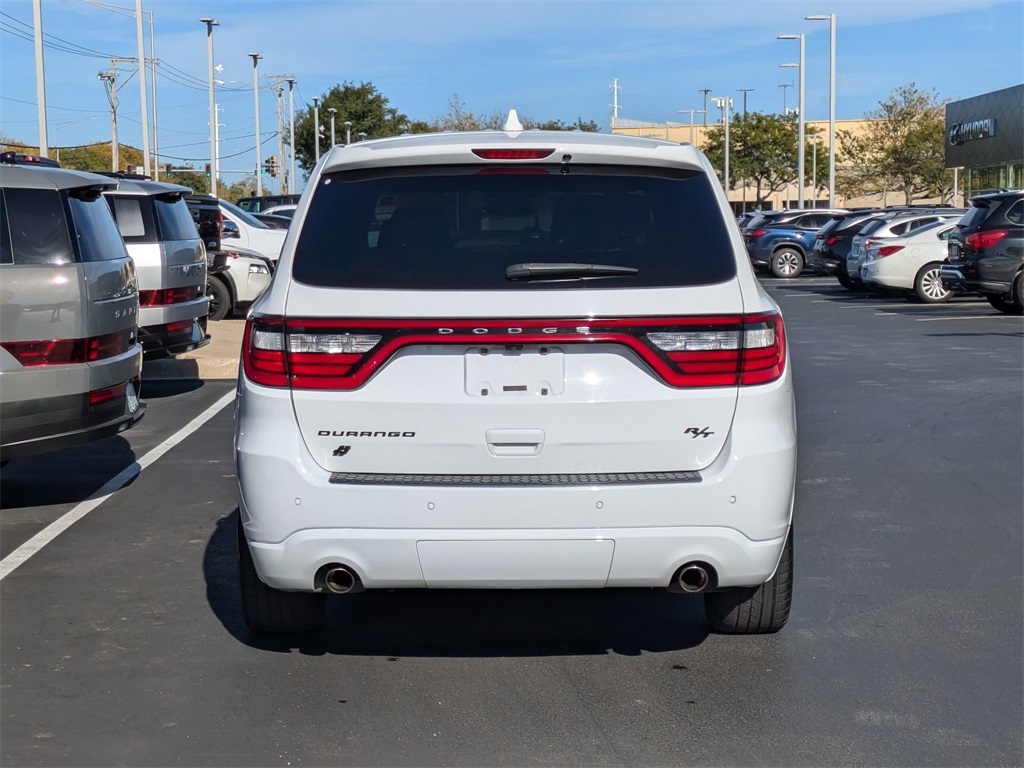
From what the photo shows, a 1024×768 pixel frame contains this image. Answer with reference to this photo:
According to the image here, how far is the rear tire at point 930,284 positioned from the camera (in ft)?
78.7

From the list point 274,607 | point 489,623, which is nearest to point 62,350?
point 274,607

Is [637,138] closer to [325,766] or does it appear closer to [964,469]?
[325,766]

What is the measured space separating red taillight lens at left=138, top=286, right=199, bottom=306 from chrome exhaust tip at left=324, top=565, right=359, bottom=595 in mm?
8308

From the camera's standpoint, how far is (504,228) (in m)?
4.52

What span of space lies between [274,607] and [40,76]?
94.1 feet

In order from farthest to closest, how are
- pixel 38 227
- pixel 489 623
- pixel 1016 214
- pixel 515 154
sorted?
pixel 1016 214 < pixel 38 227 < pixel 489 623 < pixel 515 154

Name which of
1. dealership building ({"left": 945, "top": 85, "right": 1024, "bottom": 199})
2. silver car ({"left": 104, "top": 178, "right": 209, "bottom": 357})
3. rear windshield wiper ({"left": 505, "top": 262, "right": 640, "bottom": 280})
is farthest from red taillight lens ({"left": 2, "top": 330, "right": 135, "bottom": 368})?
dealership building ({"left": 945, "top": 85, "right": 1024, "bottom": 199})

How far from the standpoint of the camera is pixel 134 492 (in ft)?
26.7

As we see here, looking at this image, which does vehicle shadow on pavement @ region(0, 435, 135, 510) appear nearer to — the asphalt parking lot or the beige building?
the asphalt parking lot

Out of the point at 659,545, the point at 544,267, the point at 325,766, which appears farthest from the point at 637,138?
the point at 325,766

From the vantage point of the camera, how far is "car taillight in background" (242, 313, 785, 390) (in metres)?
4.26

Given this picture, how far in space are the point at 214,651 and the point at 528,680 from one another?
4.05 ft

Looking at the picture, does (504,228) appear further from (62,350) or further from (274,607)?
(62,350)

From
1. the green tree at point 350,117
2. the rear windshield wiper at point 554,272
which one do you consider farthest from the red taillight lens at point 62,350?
the green tree at point 350,117
